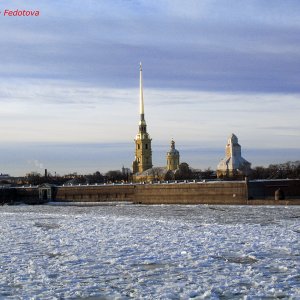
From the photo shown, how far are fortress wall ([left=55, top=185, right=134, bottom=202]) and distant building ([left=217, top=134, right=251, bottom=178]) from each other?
27937mm

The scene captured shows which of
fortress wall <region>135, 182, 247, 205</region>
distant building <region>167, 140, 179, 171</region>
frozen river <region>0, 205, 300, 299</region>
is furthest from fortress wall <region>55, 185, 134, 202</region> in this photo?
frozen river <region>0, 205, 300, 299</region>

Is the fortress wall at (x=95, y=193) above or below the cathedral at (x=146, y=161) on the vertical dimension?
below

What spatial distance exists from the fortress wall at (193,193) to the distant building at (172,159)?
147 ft

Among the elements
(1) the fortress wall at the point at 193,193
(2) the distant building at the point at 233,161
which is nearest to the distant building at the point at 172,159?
(2) the distant building at the point at 233,161

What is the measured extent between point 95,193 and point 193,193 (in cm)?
1749

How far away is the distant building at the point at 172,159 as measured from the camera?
373ft

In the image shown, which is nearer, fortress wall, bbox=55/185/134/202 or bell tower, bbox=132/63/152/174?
fortress wall, bbox=55/185/134/202

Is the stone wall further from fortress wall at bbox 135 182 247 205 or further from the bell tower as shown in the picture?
the bell tower

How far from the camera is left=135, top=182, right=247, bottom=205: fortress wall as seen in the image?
192 feet

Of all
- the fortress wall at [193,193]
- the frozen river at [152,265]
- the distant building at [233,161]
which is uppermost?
the distant building at [233,161]

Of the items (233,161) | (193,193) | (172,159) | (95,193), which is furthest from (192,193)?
(172,159)

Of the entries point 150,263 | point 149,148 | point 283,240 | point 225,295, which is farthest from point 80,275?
point 149,148

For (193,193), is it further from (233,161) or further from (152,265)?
(152,265)

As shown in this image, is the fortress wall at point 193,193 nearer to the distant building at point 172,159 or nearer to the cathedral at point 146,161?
the cathedral at point 146,161
